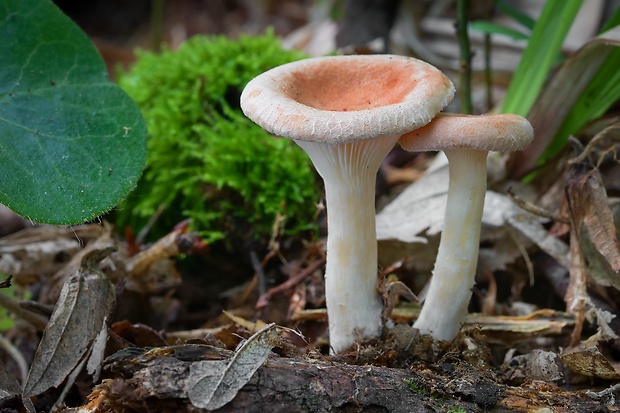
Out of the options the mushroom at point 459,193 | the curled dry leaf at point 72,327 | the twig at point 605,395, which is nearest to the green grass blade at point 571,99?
the mushroom at point 459,193

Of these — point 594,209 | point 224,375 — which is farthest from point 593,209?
point 224,375

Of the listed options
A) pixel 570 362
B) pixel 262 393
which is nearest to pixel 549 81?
pixel 570 362

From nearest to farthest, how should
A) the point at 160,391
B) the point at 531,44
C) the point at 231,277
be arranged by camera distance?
the point at 160,391
the point at 531,44
the point at 231,277

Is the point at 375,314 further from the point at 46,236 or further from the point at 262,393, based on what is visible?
the point at 46,236

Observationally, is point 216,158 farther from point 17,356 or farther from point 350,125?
point 350,125

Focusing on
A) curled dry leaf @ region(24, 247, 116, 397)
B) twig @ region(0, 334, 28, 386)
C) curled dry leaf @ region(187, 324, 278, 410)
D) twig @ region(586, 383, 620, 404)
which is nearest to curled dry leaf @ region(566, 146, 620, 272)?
twig @ region(586, 383, 620, 404)

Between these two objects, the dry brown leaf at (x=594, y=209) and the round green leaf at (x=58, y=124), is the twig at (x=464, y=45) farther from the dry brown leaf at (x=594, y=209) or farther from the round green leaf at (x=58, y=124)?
the round green leaf at (x=58, y=124)
